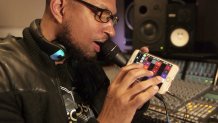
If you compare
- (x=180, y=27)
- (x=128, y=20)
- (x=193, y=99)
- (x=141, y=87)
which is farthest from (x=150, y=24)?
(x=141, y=87)

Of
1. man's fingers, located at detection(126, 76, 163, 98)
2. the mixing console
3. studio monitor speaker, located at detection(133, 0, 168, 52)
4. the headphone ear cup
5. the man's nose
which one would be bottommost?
the mixing console

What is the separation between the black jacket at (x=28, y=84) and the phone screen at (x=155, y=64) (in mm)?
258

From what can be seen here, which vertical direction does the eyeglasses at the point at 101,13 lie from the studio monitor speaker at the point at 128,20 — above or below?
above

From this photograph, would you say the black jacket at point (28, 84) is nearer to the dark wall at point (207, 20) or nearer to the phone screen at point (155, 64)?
the phone screen at point (155, 64)

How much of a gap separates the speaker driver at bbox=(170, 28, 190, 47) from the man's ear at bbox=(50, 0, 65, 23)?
861 millimetres

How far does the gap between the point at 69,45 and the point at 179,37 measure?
2.80ft

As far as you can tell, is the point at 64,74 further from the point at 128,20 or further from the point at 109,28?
the point at 128,20

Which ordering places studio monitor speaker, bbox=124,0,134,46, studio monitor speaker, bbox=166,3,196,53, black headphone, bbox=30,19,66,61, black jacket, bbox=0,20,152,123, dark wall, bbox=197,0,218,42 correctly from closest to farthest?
black jacket, bbox=0,20,152,123
black headphone, bbox=30,19,66,61
studio monitor speaker, bbox=166,3,196,53
dark wall, bbox=197,0,218,42
studio monitor speaker, bbox=124,0,134,46

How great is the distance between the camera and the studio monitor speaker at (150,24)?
1.74 m

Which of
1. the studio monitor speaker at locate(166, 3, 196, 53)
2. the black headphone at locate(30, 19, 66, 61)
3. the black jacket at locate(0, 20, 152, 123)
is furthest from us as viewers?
the studio monitor speaker at locate(166, 3, 196, 53)

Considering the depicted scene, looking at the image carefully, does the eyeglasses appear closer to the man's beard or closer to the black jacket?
the man's beard

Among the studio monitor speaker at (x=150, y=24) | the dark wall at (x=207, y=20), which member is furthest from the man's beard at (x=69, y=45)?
the dark wall at (x=207, y=20)

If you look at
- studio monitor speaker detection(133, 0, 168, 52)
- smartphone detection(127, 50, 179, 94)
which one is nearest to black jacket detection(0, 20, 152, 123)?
smartphone detection(127, 50, 179, 94)

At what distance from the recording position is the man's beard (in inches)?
40.2
